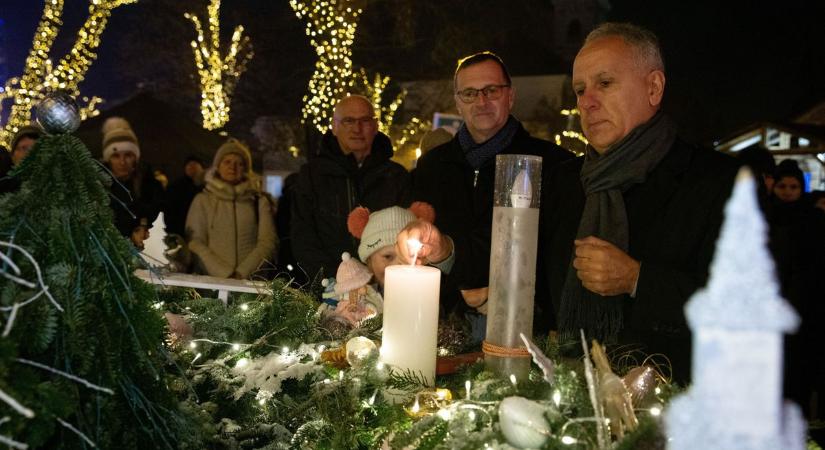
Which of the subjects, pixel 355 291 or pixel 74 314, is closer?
pixel 74 314

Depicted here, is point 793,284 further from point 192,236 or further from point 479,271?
point 192,236

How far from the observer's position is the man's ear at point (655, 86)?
200 cm

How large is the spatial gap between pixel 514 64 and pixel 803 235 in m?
25.1

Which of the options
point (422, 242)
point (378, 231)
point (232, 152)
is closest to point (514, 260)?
point (422, 242)

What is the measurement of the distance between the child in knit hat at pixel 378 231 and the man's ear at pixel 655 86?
31.4 inches

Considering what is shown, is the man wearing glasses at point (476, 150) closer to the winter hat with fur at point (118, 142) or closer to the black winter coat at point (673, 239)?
the black winter coat at point (673, 239)

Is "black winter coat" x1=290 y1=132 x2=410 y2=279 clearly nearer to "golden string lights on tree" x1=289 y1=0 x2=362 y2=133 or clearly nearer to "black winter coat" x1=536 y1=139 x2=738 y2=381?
"black winter coat" x1=536 y1=139 x2=738 y2=381

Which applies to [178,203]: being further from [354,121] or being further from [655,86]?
[655,86]

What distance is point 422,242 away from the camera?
1.67m

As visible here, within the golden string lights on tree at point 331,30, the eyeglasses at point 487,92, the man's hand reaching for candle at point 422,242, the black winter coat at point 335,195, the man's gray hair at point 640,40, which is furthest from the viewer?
the golden string lights on tree at point 331,30

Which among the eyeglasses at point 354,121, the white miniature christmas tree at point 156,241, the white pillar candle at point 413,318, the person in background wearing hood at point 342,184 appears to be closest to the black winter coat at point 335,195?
the person in background wearing hood at point 342,184

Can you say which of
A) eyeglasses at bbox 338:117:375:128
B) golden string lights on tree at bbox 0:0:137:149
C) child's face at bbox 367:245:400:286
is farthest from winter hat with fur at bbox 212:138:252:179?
golden string lights on tree at bbox 0:0:137:149

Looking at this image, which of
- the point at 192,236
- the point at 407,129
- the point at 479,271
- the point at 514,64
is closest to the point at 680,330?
the point at 479,271

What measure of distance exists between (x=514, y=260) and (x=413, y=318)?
262 mm
